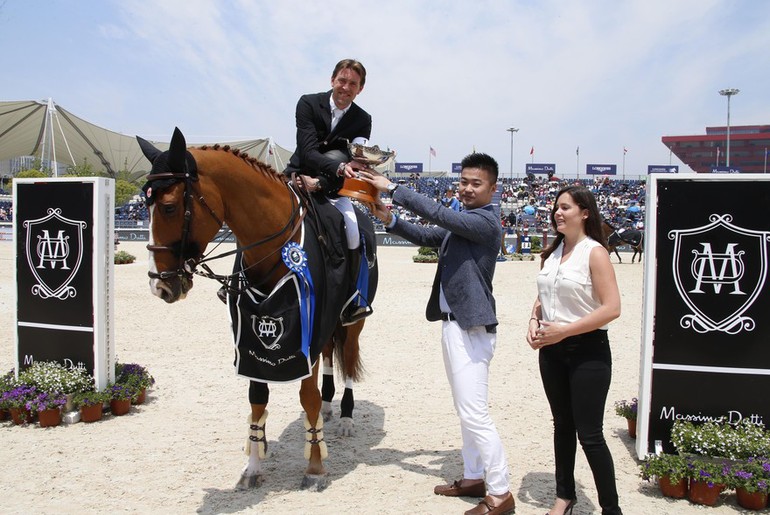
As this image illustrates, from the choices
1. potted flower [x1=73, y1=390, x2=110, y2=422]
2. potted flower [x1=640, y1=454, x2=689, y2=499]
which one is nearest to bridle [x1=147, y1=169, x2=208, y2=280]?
potted flower [x1=73, y1=390, x2=110, y2=422]

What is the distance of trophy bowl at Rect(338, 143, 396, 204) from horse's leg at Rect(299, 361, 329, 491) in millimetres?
1338

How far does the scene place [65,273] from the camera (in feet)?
17.5

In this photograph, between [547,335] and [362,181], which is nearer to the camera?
[547,335]

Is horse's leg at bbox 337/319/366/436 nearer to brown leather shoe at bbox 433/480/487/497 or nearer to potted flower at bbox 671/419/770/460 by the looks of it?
brown leather shoe at bbox 433/480/487/497

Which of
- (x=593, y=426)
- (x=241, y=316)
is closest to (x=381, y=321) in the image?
(x=241, y=316)

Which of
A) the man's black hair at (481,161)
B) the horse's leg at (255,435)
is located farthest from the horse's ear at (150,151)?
the man's black hair at (481,161)

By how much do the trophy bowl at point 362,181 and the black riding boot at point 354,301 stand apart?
95cm

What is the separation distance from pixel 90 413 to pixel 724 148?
9941cm

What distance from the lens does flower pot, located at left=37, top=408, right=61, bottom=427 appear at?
4930 millimetres

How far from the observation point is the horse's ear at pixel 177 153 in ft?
9.91

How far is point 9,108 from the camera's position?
1103 inches

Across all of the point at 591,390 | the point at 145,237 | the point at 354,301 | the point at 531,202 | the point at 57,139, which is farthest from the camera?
the point at 531,202

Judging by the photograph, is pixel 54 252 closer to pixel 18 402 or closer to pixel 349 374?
pixel 18 402

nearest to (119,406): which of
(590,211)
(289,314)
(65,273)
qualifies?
(65,273)
